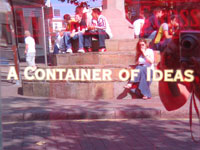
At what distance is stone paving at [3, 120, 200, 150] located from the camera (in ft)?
12.8

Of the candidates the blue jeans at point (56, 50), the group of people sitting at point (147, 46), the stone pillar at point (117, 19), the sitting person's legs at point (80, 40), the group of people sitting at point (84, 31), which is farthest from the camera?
the stone pillar at point (117, 19)

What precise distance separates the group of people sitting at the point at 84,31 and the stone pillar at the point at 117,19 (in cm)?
90

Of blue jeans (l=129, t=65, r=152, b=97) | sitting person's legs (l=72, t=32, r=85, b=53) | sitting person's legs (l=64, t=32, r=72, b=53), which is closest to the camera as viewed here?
blue jeans (l=129, t=65, r=152, b=97)

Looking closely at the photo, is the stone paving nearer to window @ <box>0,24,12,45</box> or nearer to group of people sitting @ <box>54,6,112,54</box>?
group of people sitting @ <box>54,6,112,54</box>

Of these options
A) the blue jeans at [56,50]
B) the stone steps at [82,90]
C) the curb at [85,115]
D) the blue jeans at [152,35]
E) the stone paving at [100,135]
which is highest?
the blue jeans at [56,50]

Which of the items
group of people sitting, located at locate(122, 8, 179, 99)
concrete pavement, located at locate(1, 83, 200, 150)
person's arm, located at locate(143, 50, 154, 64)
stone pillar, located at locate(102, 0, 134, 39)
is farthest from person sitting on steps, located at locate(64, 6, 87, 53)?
person's arm, located at locate(143, 50, 154, 64)

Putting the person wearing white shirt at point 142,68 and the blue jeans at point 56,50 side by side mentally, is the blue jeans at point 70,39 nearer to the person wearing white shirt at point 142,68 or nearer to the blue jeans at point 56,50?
the blue jeans at point 56,50

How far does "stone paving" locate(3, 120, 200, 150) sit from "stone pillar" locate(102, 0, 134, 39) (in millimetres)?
3590

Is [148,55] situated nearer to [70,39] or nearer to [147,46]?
[147,46]

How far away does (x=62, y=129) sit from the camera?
4.81 metres

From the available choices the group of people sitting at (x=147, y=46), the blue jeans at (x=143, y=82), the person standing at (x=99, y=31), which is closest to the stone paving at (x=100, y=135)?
the blue jeans at (x=143, y=82)

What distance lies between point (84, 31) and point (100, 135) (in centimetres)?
344

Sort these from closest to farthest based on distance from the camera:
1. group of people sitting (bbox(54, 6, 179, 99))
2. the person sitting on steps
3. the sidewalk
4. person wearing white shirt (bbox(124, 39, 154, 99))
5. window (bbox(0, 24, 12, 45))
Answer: person wearing white shirt (bbox(124, 39, 154, 99)) → group of people sitting (bbox(54, 6, 179, 99)) → the sidewalk → the person sitting on steps → window (bbox(0, 24, 12, 45))

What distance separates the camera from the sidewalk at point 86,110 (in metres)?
5.48
